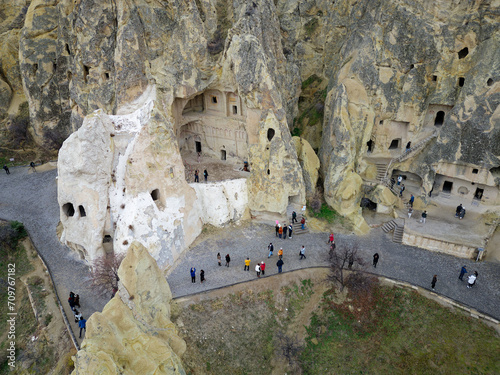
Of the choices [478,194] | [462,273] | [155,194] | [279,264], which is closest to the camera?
[279,264]

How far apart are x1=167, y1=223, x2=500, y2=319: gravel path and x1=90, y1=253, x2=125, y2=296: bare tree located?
106 inches

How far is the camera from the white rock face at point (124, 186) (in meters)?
18.2

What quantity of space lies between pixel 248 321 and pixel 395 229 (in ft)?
38.0

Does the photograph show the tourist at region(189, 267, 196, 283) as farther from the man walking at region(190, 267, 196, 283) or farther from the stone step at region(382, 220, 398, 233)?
the stone step at region(382, 220, 398, 233)

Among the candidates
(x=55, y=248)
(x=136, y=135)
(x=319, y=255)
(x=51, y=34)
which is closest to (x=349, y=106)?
(x=319, y=255)

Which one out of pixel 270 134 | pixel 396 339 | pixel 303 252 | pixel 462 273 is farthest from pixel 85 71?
pixel 462 273

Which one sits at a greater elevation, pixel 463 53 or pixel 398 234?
pixel 463 53

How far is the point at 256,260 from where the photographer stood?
19.4 meters

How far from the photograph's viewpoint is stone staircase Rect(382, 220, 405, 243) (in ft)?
71.7

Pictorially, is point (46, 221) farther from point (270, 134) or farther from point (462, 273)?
point (462, 273)

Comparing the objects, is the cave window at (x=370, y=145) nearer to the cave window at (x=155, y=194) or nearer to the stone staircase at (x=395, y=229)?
the stone staircase at (x=395, y=229)

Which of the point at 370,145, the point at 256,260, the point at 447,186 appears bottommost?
the point at 256,260

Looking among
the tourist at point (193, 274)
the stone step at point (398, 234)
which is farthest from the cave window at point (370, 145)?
the tourist at point (193, 274)

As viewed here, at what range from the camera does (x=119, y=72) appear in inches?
803
